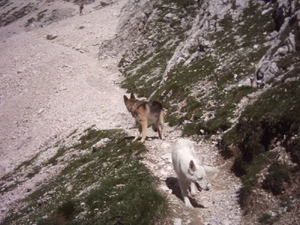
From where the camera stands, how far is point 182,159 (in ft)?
29.6

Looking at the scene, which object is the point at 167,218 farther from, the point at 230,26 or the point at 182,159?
the point at 230,26

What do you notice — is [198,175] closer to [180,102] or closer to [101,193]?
[101,193]

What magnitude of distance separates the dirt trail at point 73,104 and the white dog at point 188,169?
0.45 meters

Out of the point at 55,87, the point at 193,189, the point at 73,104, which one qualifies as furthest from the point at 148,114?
the point at 55,87

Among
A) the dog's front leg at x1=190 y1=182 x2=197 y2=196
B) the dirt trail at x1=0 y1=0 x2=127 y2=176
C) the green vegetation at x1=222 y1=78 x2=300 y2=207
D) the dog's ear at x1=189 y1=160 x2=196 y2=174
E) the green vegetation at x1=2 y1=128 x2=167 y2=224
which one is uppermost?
the dog's ear at x1=189 y1=160 x2=196 y2=174

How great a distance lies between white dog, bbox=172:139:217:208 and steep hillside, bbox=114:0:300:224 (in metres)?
1.33

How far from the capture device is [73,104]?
31422 millimetres

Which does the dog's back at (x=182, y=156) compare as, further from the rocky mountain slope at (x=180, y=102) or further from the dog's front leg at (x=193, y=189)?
the rocky mountain slope at (x=180, y=102)

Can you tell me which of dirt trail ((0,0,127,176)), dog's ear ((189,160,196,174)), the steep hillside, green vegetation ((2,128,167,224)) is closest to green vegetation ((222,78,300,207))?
the steep hillside

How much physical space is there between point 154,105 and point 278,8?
11560mm

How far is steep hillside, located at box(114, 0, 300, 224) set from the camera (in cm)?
829

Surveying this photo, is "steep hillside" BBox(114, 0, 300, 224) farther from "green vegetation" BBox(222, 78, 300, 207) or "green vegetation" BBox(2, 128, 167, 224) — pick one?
"green vegetation" BBox(2, 128, 167, 224)

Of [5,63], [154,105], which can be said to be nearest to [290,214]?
[154,105]

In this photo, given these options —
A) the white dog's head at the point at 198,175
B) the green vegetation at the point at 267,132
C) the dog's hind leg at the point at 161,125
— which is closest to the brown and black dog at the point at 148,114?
the dog's hind leg at the point at 161,125
